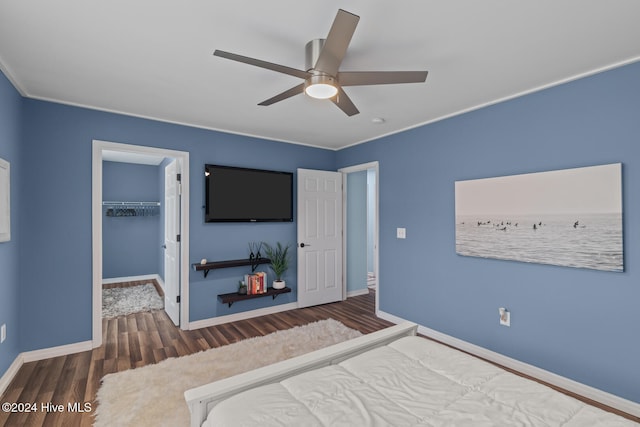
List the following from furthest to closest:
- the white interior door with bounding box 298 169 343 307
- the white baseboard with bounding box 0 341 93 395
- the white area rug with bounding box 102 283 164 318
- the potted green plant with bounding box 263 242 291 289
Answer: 1. the white interior door with bounding box 298 169 343 307
2. the white area rug with bounding box 102 283 164 318
3. the potted green plant with bounding box 263 242 291 289
4. the white baseboard with bounding box 0 341 93 395

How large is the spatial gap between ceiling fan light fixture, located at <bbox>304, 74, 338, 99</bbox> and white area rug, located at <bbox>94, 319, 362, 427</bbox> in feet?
7.51

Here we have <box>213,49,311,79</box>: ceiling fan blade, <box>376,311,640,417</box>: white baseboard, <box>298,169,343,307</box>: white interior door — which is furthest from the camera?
<box>298,169,343,307</box>: white interior door

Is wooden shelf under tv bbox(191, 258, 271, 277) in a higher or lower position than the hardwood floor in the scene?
higher

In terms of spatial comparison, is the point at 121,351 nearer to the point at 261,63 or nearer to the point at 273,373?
the point at 273,373

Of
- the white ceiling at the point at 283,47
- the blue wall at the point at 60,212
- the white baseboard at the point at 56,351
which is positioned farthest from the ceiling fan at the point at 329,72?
the white baseboard at the point at 56,351

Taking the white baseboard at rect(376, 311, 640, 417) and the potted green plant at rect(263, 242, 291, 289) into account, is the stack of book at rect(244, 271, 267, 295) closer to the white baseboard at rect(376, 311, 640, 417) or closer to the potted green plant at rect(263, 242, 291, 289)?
the potted green plant at rect(263, 242, 291, 289)

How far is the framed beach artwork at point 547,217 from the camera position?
2.32 m

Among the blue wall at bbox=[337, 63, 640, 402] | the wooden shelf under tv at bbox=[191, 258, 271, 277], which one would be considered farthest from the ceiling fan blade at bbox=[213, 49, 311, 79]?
the wooden shelf under tv at bbox=[191, 258, 271, 277]

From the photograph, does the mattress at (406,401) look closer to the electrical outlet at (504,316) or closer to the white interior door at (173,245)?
the electrical outlet at (504,316)

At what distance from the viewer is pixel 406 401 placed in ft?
4.65

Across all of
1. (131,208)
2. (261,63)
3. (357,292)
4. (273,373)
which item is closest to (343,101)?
(261,63)

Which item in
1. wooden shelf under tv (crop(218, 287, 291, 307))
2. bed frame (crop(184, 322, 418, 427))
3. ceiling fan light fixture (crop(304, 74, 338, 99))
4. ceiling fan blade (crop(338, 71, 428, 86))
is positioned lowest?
wooden shelf under tv (crop(218, 287, 291, 307))

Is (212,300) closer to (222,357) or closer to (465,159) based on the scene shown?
(222,357)

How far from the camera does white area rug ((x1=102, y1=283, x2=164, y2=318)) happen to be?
14.9 feet
